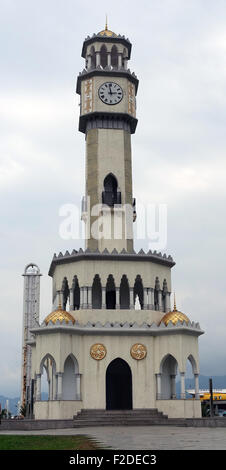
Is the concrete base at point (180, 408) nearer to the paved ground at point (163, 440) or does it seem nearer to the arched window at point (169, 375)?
the arched window at point (169, 375)

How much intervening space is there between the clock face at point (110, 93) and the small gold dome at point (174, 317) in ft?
62.5

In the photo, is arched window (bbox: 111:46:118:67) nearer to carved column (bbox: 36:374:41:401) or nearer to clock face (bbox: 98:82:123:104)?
clock face (bbox: 98:82:123:104)

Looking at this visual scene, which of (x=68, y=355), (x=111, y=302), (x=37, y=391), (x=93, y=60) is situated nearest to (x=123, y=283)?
(x=111, y=302)

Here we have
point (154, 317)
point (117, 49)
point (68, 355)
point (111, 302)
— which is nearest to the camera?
point (68, 355)

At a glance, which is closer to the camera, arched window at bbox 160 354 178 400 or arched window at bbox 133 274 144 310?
arched window at bbox 160 354 178 400

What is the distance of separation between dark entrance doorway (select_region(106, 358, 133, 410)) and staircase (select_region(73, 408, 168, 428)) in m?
2.86

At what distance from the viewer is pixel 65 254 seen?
44.0 meters

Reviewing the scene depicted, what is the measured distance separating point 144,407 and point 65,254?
12.7m

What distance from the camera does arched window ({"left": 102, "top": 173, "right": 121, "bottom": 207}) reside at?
47406 millimetres

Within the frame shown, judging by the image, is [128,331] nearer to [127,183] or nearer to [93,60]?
[127,183]

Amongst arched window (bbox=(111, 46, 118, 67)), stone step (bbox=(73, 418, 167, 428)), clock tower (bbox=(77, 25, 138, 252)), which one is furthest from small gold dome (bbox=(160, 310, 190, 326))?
arched window (bbox=(111, 46, 118, 67))

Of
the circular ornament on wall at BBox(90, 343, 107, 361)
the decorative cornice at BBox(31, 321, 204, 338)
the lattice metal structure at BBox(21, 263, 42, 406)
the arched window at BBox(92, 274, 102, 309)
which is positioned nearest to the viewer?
the decorative cornice at BBox(31, 321, 204, 338)

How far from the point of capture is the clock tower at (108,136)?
46.7 meters

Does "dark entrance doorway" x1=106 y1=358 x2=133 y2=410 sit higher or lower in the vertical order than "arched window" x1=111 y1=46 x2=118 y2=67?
lower
